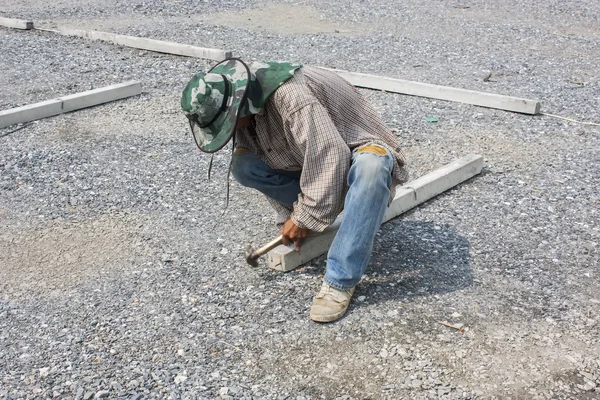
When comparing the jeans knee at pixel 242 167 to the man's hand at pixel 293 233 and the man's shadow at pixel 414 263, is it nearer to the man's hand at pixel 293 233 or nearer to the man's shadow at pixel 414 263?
the man's hand at pixel 293 233

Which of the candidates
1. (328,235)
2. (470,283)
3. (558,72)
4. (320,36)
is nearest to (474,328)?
(470,283)

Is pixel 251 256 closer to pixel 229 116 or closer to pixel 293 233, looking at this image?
pixel 293 233

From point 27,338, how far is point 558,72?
615 cm

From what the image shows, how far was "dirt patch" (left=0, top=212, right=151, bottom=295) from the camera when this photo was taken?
12.2 ft

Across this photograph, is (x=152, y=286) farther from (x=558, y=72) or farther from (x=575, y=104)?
(x=558, y=72)

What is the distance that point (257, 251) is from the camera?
143 inches

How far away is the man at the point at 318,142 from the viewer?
10.3 feet

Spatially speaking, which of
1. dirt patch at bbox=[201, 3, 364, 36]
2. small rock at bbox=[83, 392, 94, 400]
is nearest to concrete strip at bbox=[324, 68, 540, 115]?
dirt patch at bbox=[201, 3, 364, 36]

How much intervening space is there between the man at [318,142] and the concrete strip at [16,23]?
7410 mm

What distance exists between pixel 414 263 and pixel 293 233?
750mm

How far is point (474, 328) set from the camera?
323 centimetres

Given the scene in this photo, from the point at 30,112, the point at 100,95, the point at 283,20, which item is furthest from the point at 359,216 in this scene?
the point at 283,20

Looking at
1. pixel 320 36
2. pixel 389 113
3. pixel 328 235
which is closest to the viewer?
pixel 328 235

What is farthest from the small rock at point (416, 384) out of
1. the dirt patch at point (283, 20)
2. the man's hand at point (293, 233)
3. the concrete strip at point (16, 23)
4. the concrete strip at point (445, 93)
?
the concrete strip at point (16, 23)
